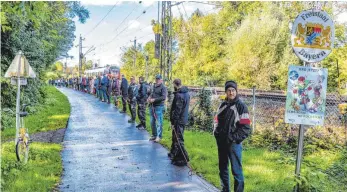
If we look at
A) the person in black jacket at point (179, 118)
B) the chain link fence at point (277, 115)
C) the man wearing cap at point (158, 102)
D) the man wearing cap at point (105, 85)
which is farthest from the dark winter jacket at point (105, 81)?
the person in black jacket at point (179, 118)

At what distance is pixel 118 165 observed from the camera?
7.83 meters

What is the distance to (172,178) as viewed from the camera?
6.83 m

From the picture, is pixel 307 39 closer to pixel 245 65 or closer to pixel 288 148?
pixel 288 148

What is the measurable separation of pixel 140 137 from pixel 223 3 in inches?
1477

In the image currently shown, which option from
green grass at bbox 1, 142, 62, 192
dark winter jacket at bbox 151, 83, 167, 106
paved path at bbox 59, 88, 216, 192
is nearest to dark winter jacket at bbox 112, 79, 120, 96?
paved path at bbox 59, 88, 216, 192

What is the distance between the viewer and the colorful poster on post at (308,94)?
17.1 feet

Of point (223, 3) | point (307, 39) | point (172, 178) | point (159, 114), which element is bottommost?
point (172, 178)

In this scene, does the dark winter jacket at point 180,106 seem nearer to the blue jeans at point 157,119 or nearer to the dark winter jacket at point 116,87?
the blue jeans at point 157,119

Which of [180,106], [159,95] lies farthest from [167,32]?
[180,106]

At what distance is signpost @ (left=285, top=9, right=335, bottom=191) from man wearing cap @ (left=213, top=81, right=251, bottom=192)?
2.36 feet

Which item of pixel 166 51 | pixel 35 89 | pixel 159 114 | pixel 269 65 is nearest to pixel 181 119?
pixel 159 114

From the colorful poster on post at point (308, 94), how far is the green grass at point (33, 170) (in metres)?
4.36

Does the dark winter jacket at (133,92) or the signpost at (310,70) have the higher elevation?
the signpost at (310,70)

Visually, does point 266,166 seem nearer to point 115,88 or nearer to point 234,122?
point 234,122
